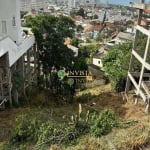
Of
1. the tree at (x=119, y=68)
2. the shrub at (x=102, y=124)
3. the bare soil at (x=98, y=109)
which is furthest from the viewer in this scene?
the tree at (x=119, y=68)

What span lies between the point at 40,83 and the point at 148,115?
9662 mm

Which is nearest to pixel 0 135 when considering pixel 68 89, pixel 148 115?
pixel 148 115

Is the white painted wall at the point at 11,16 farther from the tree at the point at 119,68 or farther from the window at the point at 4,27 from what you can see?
the tree at the point at 119,68

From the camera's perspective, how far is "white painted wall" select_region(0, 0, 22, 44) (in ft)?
41.7

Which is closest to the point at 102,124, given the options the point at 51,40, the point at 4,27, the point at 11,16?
the point at 11,16

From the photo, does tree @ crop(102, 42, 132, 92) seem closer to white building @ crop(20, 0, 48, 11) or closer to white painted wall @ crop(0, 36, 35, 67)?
white painted wall @ crop(0, 36, 35, 67)

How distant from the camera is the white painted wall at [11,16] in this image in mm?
12703

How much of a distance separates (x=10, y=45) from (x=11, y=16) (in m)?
2.59

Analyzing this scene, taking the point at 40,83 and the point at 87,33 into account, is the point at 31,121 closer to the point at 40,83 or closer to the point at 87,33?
the point at 40,83

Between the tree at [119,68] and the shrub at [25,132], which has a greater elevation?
the shrub at [25,132]

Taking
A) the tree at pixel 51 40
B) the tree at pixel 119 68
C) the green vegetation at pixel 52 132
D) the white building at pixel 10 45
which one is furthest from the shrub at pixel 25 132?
the tree at pixel 51 40

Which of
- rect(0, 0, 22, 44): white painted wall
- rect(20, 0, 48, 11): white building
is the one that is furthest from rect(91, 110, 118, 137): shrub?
rect(20, 0, 48, 11): white building

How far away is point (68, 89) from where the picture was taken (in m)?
16.5

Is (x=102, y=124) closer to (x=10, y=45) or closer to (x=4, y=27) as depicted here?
(x=10, y=45)
